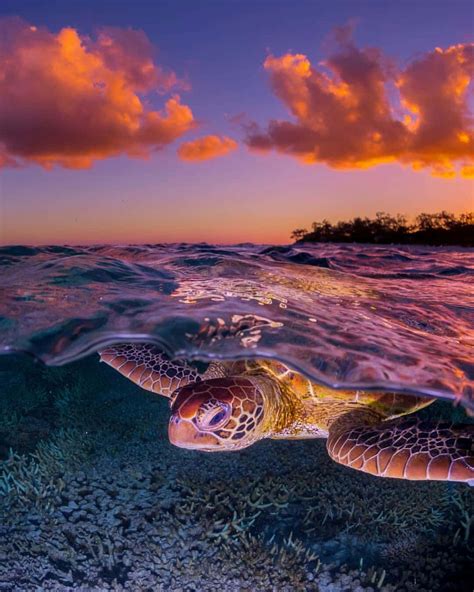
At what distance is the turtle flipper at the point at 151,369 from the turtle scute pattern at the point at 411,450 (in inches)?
72.7

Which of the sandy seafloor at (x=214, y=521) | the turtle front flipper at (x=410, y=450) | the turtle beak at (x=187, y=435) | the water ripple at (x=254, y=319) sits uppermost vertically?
the water ripple at (x=254, y=319)

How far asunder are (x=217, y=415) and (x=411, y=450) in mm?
1366

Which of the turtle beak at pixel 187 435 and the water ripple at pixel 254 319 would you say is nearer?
the turtle beak at pixel 187 435

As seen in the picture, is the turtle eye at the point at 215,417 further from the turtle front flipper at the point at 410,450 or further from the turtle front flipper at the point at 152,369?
the turtle front flipper at the point at 152,369

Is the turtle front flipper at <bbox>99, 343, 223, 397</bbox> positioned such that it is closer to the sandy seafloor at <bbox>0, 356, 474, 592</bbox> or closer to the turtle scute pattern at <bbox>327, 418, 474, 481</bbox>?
the sandy seafloor at <bbox>0, 356, 474, 592</bbox>

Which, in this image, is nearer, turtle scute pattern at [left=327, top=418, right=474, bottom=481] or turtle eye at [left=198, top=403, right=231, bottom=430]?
turtle scute pattern at [left=327, top=418, right=474, bottom=481]

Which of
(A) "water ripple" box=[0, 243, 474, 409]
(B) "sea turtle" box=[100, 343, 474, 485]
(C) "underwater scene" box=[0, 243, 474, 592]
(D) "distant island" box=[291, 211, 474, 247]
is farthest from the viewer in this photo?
(D) "distant island" box=[291, 211, 474, 247]

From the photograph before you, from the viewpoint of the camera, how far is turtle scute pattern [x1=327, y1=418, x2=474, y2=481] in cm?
288

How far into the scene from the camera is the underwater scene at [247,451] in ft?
10.5

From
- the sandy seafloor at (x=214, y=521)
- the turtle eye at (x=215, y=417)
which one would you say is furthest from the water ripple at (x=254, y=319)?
the sandy seafloor at (x=214, y=521)

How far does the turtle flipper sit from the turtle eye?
1574 millimetres

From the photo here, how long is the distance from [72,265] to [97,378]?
7.45 ft

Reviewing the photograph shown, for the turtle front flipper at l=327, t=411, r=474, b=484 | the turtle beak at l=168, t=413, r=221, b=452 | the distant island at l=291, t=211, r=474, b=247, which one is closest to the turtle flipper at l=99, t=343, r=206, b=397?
the turtle beak at l=168, t=413, r=221, b=452

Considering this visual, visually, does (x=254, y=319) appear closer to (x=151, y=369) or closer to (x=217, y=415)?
(x=217, y=415)
